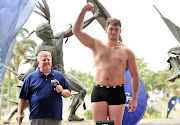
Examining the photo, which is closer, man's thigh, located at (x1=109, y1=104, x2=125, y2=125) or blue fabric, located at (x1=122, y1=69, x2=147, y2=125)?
man's thigh, located at (x1=109, y1=104, x2=125, y2=125)

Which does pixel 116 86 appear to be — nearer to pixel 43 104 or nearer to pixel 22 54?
pixel 43 104

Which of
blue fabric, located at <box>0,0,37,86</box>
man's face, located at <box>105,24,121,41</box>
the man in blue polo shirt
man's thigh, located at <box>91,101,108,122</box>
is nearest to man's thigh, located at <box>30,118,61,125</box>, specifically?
the man in blue polo shirt

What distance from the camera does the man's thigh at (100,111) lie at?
2.01 m

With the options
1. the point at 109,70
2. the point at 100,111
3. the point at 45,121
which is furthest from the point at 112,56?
the point at 45,121

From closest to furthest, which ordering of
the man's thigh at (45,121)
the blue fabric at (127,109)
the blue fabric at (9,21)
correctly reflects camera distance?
1. the man's thigh at (45,121)
2. the blue fabric at (9,21)
3. the blue fabric at (127,109)

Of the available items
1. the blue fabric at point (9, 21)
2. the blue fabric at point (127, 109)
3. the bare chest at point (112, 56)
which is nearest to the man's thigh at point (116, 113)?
the bare chest at point (112, 56)

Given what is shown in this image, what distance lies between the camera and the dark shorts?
81.0 inches

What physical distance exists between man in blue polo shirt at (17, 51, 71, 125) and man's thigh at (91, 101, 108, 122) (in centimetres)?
27

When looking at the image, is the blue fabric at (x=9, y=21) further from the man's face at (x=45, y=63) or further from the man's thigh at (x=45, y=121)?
the man's thigh at (x=45, y=121)

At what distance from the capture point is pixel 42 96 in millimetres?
1979

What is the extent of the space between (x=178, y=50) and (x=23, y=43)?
1597 cm

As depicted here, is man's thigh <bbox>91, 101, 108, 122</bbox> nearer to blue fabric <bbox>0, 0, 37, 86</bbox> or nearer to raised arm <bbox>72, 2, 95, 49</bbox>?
raised arm <bbox>72, 2, 95, 49</bbox>

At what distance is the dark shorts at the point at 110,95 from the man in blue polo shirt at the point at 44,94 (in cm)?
26

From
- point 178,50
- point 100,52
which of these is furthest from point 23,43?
point 100,52
